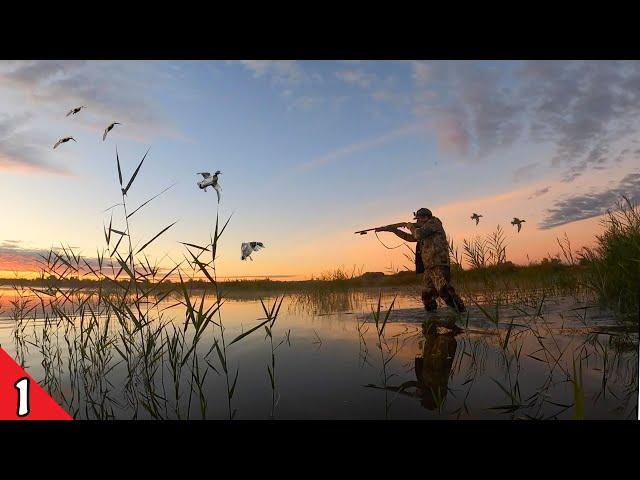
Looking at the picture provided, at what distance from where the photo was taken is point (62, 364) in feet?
17.5

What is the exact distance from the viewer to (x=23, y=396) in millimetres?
2848

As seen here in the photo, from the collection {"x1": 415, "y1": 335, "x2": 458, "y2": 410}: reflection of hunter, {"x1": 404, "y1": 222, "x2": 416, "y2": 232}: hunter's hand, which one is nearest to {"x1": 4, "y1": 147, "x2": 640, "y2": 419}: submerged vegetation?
{"x1": 415, "y1": 335, "x2": 458, "y2": 410}: reflection of hunter

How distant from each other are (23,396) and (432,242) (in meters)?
7.53

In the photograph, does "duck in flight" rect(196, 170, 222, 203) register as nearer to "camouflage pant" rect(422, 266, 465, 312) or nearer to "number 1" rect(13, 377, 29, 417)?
"number 1" rect(13, 377, 29, 417)

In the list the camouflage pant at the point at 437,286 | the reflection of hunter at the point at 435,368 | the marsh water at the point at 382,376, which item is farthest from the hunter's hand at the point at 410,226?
the reflection of hunter at the point at 435,368

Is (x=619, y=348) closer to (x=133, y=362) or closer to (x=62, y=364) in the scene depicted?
(x=133, y=362)

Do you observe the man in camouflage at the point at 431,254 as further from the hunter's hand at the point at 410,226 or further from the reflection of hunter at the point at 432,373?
the reflection of hunter at the point at 432,373

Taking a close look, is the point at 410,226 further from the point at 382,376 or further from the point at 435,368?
the point at 382,376

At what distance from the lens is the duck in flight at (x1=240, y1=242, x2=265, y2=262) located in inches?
144

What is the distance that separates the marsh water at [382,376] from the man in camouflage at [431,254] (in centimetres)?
190

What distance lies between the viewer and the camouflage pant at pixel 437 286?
8534 mm

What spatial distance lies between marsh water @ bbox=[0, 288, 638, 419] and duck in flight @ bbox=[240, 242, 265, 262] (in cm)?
93
